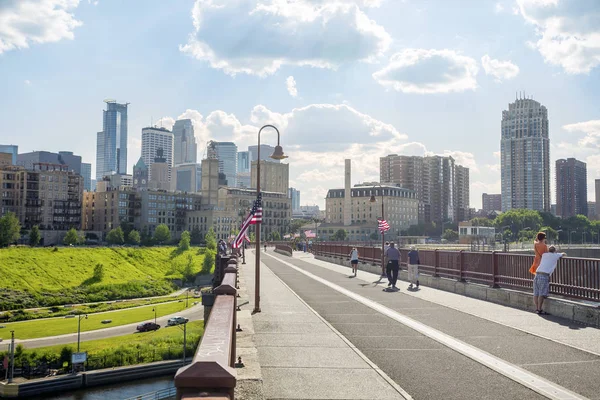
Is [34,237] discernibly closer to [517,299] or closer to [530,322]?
[517,299]

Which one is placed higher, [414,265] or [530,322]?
[414,265]

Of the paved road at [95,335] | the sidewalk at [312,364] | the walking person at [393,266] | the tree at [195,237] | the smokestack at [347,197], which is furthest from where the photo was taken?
the smokestack at [347,197]

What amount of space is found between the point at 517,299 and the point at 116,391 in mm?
46888

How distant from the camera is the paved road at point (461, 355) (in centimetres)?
787

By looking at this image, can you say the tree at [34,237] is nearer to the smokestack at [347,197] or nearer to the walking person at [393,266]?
the smokestack at [347,197]

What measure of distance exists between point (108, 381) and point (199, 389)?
→ 2282 inches

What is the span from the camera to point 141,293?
105438mm

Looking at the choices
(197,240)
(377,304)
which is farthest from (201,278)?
(377,304)

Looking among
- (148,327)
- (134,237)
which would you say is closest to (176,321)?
(148,327)

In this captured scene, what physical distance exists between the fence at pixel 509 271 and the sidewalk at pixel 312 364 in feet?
21.6

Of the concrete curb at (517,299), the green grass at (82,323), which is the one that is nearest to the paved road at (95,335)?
the green grass at (82,323)

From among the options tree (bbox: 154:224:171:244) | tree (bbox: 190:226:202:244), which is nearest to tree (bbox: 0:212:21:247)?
tree (bbox: 154:224:171:244)

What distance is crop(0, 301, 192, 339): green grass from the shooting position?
71.0 meters

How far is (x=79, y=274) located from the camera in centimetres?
11062
